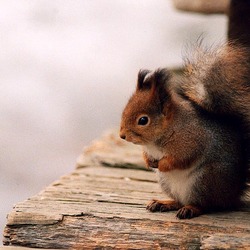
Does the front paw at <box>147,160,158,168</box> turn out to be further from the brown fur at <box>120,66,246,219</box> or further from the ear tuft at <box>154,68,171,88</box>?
the ear tuft at <box>154,68,171,88</box>

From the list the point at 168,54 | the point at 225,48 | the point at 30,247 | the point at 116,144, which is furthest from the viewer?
the point at 168,54

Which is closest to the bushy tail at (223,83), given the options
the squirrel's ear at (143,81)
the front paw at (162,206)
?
the squirrel's ear at (143,81)

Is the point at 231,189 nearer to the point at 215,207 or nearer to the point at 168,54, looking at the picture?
the point at 215,207

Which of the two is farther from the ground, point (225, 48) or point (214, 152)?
point (225, 48)

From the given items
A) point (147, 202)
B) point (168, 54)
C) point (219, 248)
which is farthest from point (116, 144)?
point (168, 54)

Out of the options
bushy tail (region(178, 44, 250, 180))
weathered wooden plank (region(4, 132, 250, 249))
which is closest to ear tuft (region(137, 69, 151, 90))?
bushy tail (region(178, 44, 250, 180))

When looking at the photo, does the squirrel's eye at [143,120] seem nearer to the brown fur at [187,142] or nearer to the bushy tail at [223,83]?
the brown fur at [187,142]

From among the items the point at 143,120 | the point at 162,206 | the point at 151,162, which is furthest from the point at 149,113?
the point at 162,206
